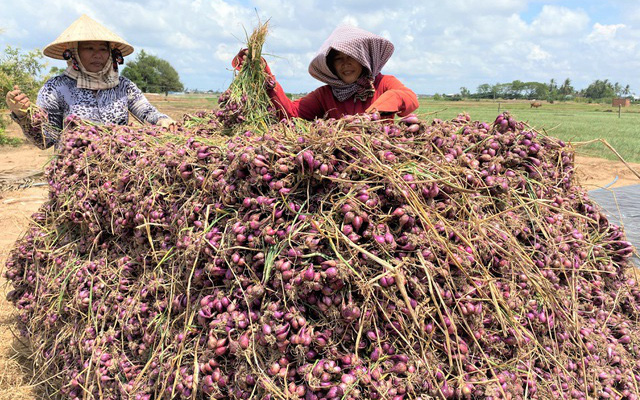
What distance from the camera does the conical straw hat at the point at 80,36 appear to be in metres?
3.42

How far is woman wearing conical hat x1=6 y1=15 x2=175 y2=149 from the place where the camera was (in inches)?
136

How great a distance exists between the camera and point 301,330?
1503 millimetres

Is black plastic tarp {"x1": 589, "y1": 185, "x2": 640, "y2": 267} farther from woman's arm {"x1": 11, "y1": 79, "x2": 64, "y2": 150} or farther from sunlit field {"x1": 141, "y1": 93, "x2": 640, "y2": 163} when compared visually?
woman's arm {"x1": 11, "y1": 79, "x2": 64, "y2": 150}

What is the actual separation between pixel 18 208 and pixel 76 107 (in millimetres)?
5435

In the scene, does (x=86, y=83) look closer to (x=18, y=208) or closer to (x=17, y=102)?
(x=17, y=102)

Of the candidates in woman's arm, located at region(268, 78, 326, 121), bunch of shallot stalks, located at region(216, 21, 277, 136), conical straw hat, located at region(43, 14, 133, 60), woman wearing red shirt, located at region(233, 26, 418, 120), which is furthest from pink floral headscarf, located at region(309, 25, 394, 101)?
conical straw hat, located at region(43, 14, 133, 60)

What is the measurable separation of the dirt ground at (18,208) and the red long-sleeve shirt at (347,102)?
1208mm

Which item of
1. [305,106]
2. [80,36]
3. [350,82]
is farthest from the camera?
[305,106]

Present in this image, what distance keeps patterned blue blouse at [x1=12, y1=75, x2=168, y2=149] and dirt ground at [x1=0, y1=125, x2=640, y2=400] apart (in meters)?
0.23

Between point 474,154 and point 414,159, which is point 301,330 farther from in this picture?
point 474,154

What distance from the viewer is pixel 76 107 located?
11.5 feet

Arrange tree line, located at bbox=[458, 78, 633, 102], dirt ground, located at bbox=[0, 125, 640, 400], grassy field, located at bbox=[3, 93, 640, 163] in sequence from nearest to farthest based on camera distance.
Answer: dirt ground, located at bbox=[0, 125, 640, 400]
grassy field, located at bbox=[3, 93, 640, 163]
tree line, located at bbox=[458, 78, 633, 102]

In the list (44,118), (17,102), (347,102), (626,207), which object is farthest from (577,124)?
(17,102)

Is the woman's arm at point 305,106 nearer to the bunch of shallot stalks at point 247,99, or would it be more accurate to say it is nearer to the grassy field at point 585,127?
the bunch of shallot stalks at point 247,99
